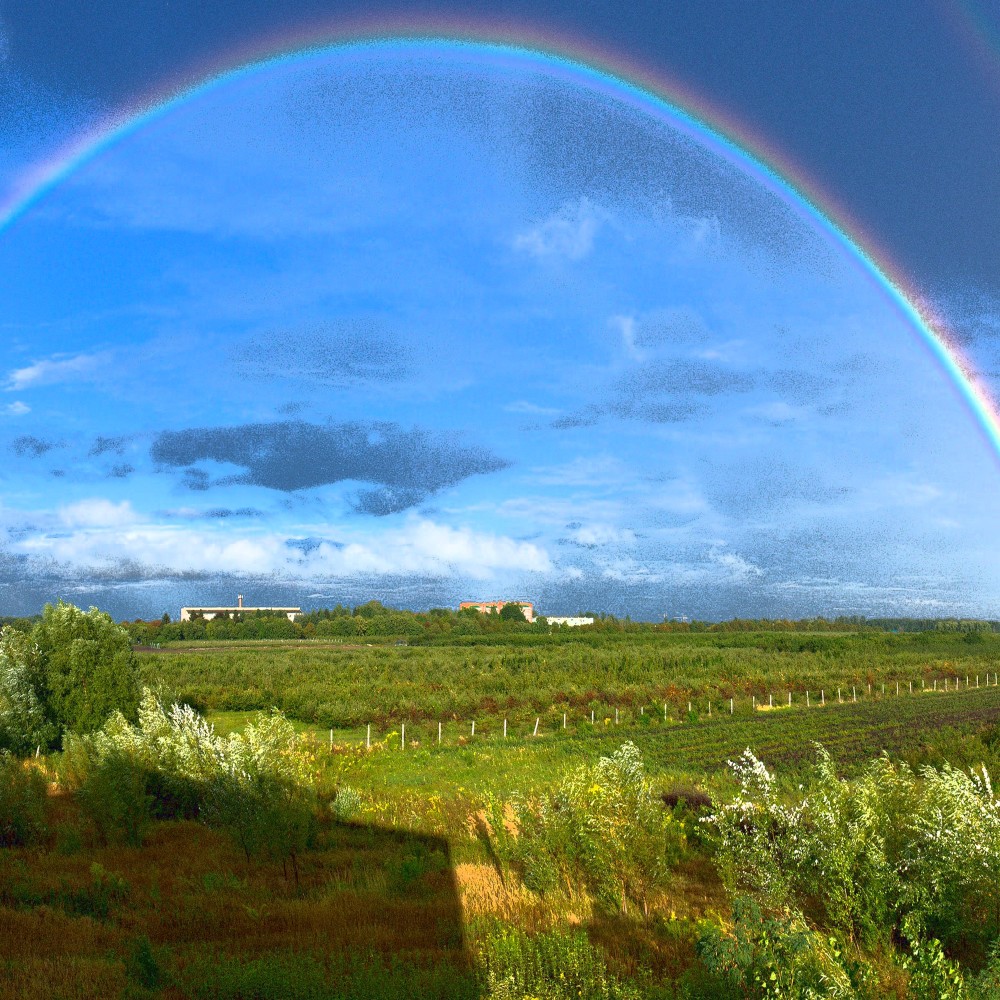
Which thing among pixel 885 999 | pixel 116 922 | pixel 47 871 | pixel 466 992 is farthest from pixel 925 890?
pixel 47 871

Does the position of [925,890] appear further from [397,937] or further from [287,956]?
[287,956]

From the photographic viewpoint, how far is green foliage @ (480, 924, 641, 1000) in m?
7.16

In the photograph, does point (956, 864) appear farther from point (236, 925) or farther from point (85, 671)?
point (85, 671)

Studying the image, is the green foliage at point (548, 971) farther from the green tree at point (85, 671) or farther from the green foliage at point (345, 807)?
the green tree at point (85, 671)

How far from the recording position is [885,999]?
6.57 m

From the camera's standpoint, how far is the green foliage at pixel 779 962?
→ 6016 millimetres

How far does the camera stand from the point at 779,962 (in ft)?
20.8

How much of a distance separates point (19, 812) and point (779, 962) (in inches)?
606

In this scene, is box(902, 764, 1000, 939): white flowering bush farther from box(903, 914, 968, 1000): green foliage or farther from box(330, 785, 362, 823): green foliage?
box(330, 785, 362, 823): green foliage

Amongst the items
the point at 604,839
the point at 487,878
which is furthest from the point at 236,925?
the point at 604,839

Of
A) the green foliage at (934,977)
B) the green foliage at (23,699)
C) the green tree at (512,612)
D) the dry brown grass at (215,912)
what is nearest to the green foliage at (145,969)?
the dry brown grass at (215,912)

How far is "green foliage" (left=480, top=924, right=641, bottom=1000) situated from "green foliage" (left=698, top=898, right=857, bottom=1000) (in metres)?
0.81

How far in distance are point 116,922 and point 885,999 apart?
30.0 feet

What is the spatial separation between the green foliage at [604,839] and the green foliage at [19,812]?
10.4 metres
